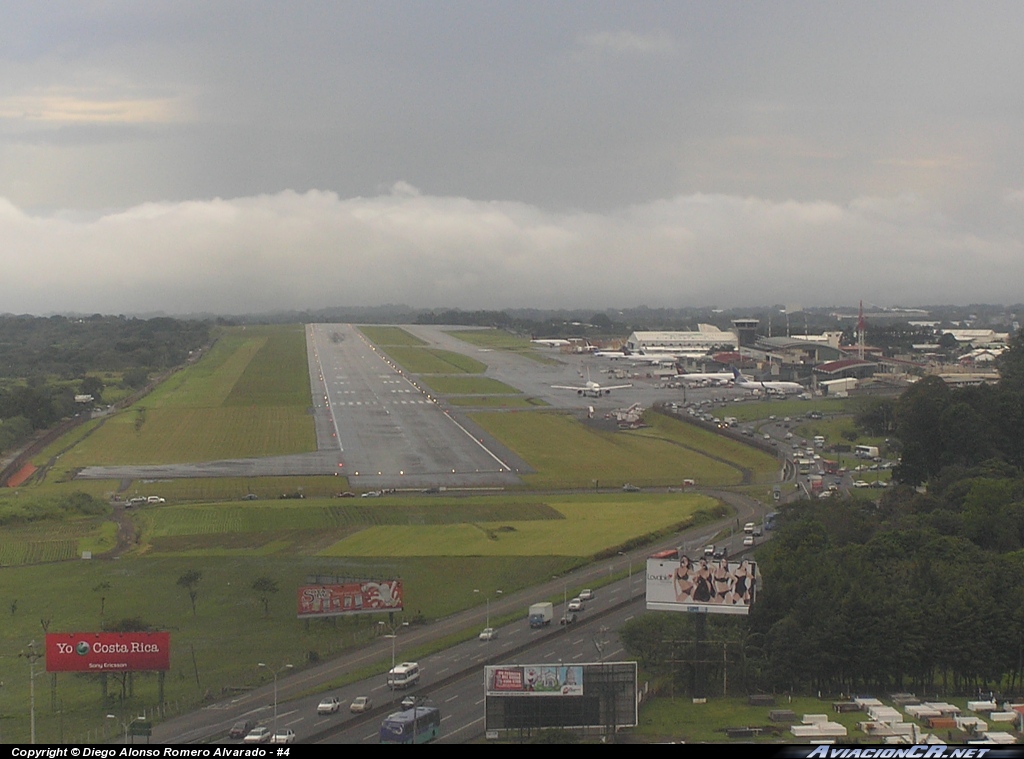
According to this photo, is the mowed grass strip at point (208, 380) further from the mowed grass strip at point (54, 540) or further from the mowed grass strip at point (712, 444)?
the mowed grass strip at point (54, 540)

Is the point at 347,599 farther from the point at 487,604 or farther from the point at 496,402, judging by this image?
the point at 496,402

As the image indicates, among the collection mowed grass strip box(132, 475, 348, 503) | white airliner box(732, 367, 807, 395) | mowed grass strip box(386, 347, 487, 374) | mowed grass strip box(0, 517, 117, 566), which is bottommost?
mowed grass strip box(0, 517, 117, 566)

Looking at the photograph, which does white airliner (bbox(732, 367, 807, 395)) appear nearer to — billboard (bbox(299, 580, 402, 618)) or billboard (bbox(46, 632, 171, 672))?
billboard (bbox(299, 580, 402, 618))

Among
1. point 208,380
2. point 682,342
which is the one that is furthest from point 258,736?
point 682,342

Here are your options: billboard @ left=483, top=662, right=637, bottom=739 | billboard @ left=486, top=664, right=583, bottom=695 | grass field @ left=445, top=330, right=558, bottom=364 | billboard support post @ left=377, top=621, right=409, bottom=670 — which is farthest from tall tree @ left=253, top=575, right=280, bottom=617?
grass field @ left=445, top=330, right=558, bottom=364

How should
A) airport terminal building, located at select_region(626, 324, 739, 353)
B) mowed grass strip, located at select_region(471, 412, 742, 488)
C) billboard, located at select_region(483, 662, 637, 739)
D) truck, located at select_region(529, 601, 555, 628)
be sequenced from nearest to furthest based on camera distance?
1. billboard, located at select_region(483, 662, 637, 739)
2. truck, located at select_region(529, 601, 555, 628)
3. mowed grass strip, located at select_region(471, 412, 742, 488)
4. airport terminal building, located at select_region(626, 324, 739, 353)

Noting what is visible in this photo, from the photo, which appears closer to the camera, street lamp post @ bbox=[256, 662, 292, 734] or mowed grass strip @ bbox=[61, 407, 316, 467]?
street lamp post @ bbox=[256, 662, 292, 734]
